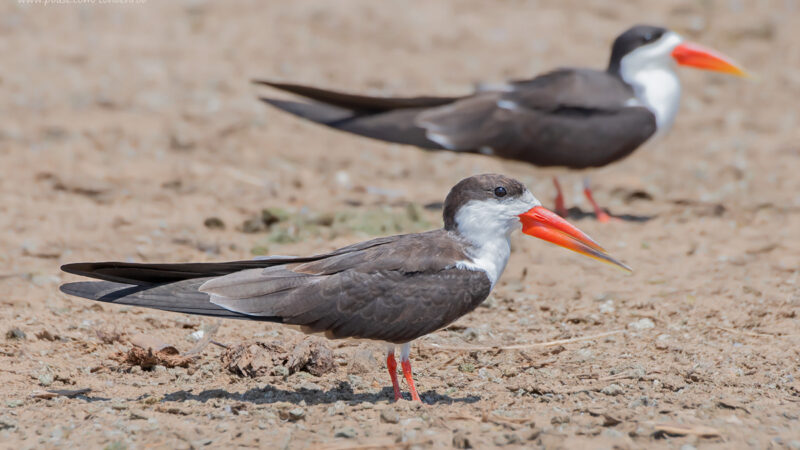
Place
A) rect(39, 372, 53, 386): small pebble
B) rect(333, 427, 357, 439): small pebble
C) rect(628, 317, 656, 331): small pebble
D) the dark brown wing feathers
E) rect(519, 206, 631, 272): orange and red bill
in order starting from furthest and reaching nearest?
rect(628, 317, 656, 331): small pebble < rect(519, 206, 631, 272): orange and red bill < rect(39, 372, 53, 386): small pebble < the dark brown wing feathers < rect(333, 427, 357, 439): small pebble

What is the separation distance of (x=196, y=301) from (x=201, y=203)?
3.46m

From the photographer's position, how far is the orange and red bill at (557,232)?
16.1 ft

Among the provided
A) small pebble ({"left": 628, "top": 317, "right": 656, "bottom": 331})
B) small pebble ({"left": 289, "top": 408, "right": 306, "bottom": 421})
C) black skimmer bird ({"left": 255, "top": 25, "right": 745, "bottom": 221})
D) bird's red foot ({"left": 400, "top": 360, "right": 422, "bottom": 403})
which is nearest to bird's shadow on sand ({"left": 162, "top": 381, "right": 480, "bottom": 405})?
bird's red foot ({"left": 400, "top": 360, "right": 422, "bottom": 403})

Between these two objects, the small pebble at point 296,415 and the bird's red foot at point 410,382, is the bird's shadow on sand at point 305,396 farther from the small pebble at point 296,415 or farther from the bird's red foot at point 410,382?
the small pebble at point 296,415

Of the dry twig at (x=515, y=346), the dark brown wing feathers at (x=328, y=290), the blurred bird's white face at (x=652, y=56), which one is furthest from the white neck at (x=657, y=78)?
the dark brown wing feathers at (x=328, y=290)

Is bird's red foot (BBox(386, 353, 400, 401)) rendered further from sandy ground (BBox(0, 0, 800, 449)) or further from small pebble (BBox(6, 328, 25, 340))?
small pebble (BBox(6, 328, 25, 340))

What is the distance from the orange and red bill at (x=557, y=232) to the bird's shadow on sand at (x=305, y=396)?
0.89m

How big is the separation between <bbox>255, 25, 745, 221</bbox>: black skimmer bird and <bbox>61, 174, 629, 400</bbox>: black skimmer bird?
3044mm

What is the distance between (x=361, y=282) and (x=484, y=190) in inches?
30.1

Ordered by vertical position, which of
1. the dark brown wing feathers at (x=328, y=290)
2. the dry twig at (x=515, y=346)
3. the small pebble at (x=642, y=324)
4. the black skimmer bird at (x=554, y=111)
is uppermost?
the black skimmer bird at (x=554, y=111)

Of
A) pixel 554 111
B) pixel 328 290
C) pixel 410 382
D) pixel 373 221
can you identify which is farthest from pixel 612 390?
pixel 554 111

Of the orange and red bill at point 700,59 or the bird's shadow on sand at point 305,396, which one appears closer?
the bird's shadow on sand at point 305,396

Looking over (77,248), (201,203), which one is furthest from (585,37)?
(77,248)

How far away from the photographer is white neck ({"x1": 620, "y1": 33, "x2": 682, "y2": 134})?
797 centimetres
